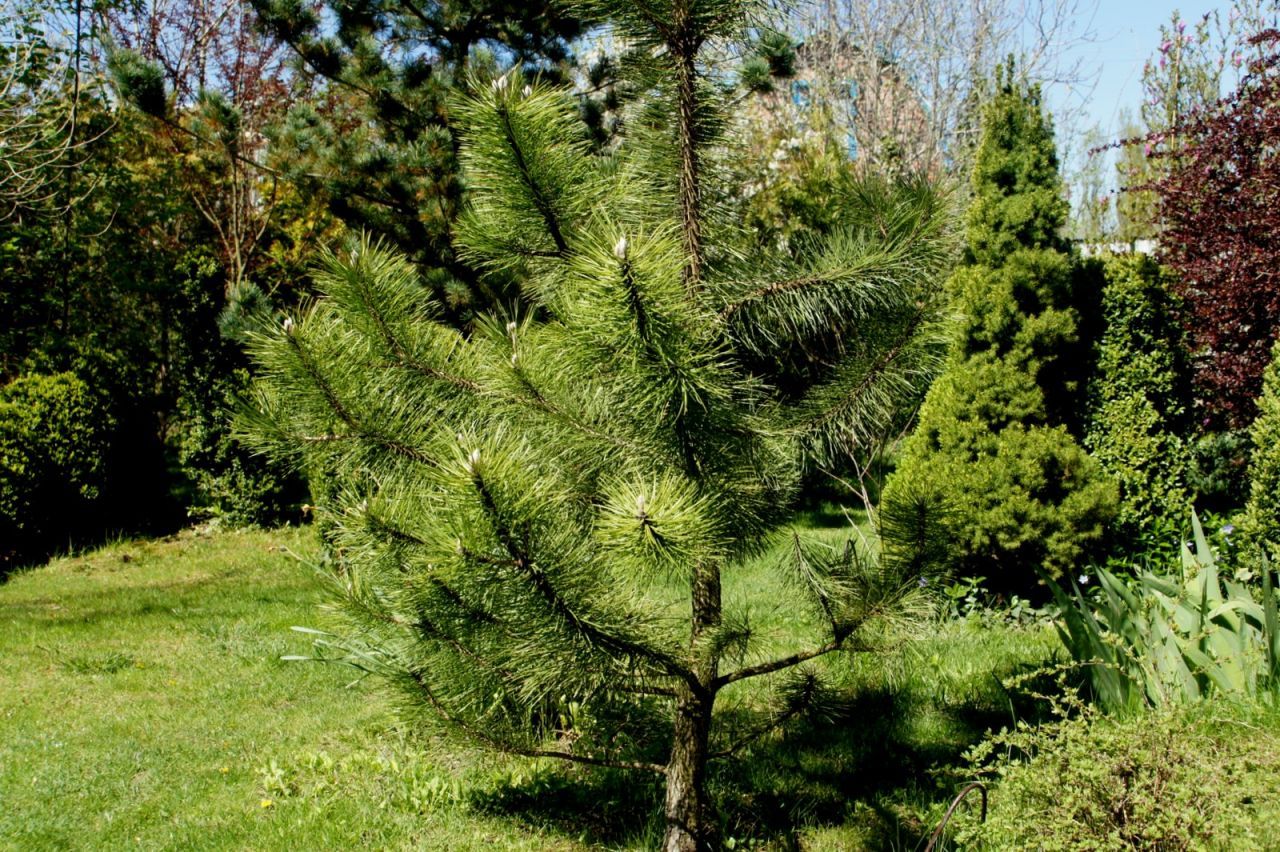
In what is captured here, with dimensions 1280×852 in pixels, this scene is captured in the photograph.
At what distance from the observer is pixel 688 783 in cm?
256

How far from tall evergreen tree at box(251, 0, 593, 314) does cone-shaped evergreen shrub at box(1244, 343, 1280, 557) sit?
169 inches

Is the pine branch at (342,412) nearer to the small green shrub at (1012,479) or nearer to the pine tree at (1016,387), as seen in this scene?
the small green shrub at (1012,479)

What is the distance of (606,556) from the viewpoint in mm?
1923

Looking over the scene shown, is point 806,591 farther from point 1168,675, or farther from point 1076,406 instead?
point 1076,406

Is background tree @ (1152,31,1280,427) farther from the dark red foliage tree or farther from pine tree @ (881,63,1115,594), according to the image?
pine tree @ (881,63,1115,594)

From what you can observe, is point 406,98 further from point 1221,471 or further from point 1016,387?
point 1221,471

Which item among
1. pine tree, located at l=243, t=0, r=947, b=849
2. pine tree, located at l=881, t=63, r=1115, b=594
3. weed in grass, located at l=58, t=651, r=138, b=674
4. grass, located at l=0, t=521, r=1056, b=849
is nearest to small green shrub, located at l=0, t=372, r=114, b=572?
grass, located at l=0, t=521, r=1056, b=849

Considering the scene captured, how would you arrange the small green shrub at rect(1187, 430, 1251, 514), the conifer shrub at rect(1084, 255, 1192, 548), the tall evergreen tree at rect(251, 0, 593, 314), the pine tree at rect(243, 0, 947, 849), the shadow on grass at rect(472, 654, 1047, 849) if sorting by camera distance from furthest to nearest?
the tall evergreen tree at rect(251, 0, 593, 314) → the small green shrub at rect(1187, 430, 1251, 514) → the conifer shrub at rect(1084, 255, 1192, 548) → the shadow on grass at rect(472, 654, 1047, 849) → the pine tree at rect(243, 0, 947, 849)

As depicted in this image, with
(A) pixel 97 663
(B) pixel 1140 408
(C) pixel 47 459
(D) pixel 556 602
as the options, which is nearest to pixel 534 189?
(D) pixel 556 602

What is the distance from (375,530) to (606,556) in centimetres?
60

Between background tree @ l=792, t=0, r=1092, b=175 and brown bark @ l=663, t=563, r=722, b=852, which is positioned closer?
brown bark @ l=663, t=563, r=722, b=852

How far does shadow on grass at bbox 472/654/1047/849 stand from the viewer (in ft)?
9.94

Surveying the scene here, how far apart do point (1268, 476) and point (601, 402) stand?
12.7 ft

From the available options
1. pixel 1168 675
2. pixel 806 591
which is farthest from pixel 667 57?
pixel 1168 675
